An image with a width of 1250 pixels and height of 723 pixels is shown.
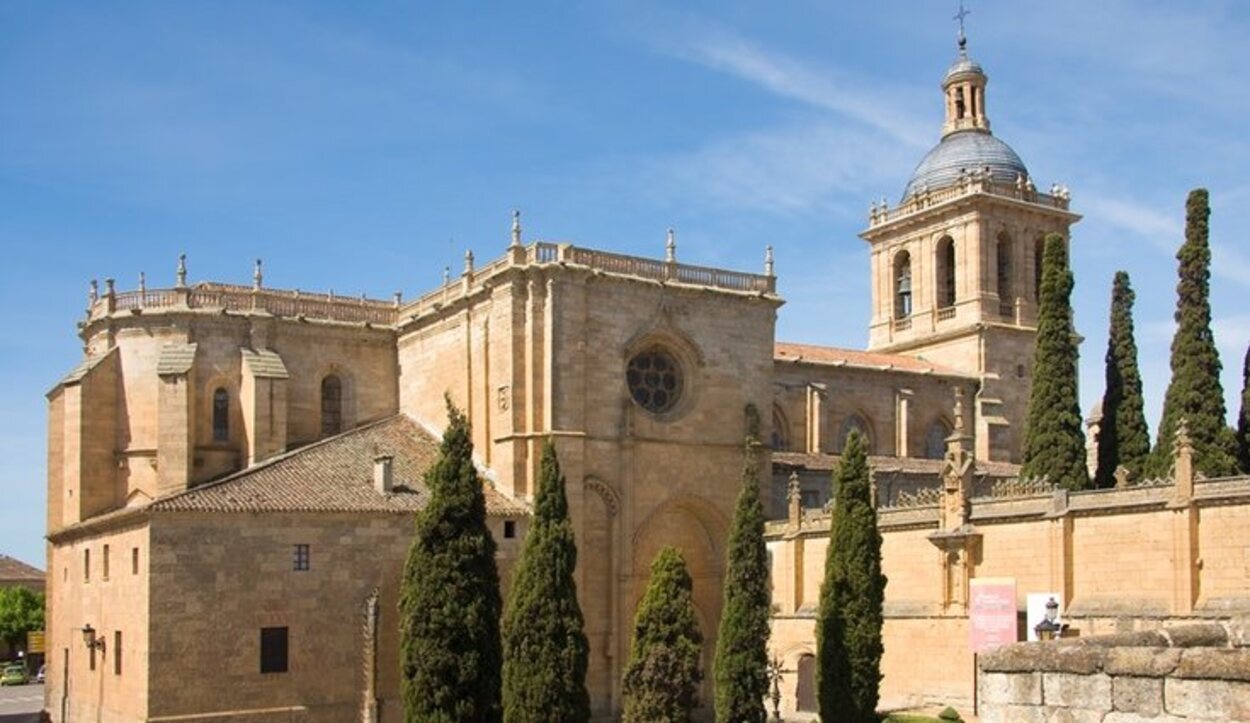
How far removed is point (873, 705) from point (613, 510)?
10163 mm

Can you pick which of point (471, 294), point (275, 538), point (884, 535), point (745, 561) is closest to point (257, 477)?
point (275, 538)

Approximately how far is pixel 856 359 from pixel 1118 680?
41.3m

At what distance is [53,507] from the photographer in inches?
1702

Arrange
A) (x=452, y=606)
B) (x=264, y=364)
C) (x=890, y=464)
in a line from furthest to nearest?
(x=890, y=464), (x=264, y=364), (x=452, y=606)

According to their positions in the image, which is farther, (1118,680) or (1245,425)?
(1245,425)

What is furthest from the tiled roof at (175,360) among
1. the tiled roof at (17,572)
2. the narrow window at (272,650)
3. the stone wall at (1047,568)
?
the tiled roof at (17,572)

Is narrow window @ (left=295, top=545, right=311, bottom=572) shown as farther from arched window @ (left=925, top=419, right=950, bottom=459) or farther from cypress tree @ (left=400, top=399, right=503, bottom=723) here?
arched window @ (left=925, top=419, right=950, bottom=459)

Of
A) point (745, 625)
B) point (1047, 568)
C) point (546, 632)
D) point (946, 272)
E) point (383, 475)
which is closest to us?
point (546, 632)

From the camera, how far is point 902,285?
55.5 meters

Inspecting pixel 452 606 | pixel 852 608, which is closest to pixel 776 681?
pixel 852 608

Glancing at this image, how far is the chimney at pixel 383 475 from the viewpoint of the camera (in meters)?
34.9

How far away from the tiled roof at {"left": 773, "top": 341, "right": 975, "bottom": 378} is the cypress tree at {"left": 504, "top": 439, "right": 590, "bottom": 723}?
16.9 m

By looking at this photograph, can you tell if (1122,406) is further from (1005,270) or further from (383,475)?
(383,475)

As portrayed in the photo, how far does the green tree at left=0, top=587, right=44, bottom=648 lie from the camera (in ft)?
231
